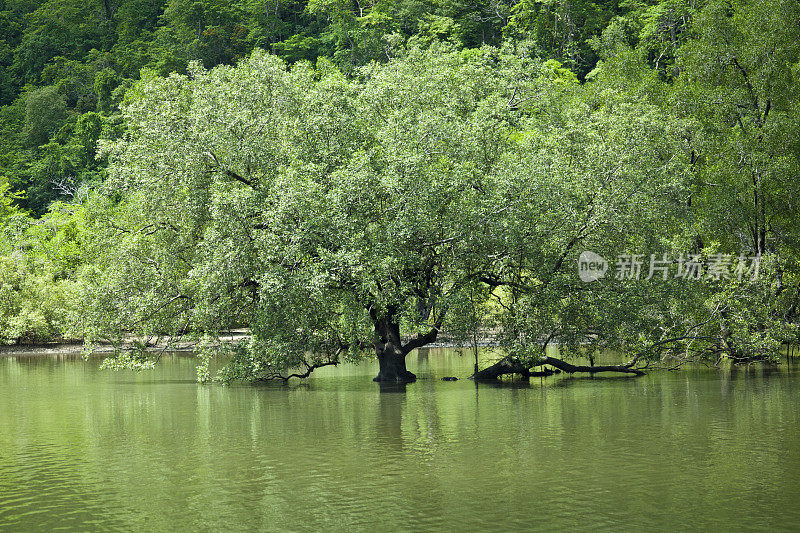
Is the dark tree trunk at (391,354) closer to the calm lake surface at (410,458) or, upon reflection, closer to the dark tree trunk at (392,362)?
the dark tree trunk at (392,362)

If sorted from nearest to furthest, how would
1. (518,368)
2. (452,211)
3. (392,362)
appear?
1. (452,211)
2. (518,368)
3. (392,362)

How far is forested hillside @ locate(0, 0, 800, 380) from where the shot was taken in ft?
103

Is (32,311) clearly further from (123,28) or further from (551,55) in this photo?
(123,28)

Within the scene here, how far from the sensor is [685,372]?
126ft

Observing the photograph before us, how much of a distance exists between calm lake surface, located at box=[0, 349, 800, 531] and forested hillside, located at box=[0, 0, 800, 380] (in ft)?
10.6

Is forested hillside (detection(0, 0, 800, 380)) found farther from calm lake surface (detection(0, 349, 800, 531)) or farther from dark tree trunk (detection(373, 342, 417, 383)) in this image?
calm lake surface (detection(0, 349, 800, 531))

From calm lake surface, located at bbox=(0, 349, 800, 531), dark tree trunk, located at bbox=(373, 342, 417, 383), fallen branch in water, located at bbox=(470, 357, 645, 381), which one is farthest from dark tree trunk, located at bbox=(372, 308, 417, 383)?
calm lake surface, located at bbox=(0, 349, 800, 531)

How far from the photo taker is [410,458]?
19141 mm

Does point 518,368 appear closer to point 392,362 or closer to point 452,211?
point 392,362

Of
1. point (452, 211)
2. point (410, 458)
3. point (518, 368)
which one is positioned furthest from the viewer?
point (518, 368)

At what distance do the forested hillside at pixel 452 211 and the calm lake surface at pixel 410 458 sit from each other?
322 centimetres

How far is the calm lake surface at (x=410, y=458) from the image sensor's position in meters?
14.4

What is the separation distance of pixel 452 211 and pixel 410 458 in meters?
14.1

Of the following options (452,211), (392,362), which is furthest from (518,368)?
(452,211)
